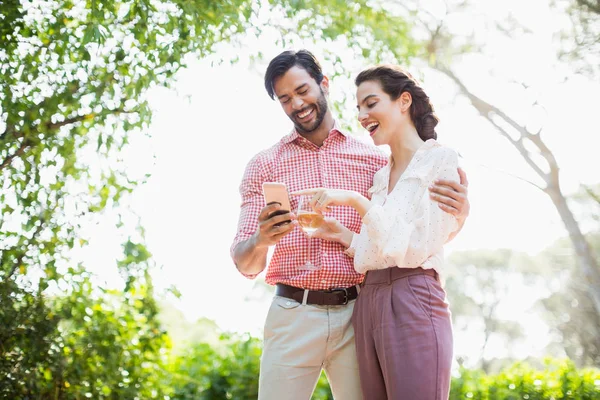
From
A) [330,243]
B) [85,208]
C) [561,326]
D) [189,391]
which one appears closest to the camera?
[330,243]

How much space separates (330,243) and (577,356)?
1870 cm

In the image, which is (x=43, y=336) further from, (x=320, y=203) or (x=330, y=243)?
(x=320, y=203)

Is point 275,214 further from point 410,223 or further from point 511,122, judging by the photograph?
point 511,122

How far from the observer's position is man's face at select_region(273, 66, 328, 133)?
278 cm

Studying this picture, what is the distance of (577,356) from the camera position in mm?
19141

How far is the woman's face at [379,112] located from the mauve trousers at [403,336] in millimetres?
536

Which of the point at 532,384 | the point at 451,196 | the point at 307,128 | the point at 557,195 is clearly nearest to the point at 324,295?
the point at 451,196

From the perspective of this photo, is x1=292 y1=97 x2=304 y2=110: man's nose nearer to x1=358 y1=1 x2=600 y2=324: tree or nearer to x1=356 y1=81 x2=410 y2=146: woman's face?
x1=356 y1=81 x2=410 y2=146: woman's face

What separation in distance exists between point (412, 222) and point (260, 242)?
54cm

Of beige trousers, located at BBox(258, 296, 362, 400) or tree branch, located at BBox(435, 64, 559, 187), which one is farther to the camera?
tree branch, located at BBox(435, 64, 559, 187)

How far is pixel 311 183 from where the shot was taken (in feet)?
8.99

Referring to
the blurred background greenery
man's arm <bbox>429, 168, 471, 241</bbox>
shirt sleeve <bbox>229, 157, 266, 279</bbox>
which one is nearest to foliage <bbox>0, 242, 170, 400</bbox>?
the blurred background greenery

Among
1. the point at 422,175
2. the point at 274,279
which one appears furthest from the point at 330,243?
the point at 422,175

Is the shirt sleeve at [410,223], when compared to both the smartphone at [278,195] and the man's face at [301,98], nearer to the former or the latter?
the smartphone at [278,195]
